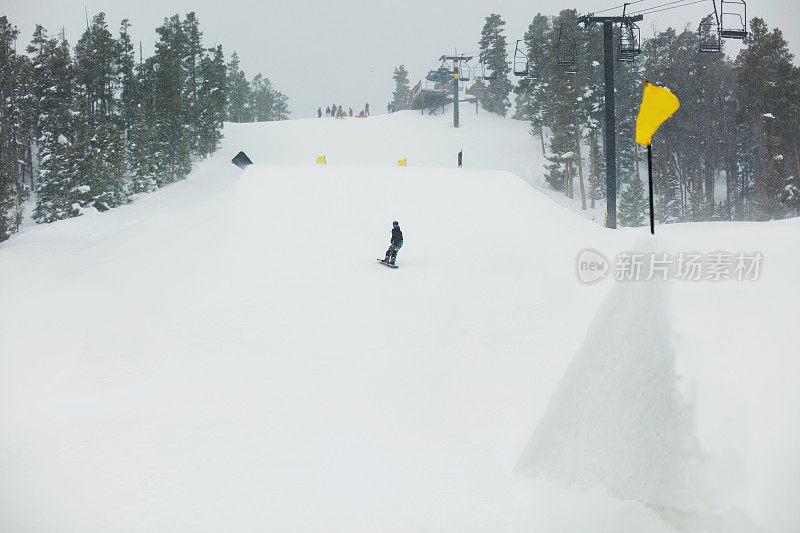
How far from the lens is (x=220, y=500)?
7.87 meters

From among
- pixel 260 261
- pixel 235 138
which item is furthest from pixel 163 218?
pixel 235 138

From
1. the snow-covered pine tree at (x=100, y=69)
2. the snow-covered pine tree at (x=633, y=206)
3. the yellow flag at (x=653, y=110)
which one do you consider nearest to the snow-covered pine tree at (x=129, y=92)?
the snow-covered pine tree at (x=100, y=69)

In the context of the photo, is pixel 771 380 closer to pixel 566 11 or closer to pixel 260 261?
pixel 260 261

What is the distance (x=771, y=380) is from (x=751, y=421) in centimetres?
57

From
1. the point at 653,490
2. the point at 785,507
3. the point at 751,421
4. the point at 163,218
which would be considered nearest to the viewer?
the point at 785,507

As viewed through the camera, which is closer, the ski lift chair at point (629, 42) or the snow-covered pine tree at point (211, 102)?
the ski lift chair at point (629, 42)

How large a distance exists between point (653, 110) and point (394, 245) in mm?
9366

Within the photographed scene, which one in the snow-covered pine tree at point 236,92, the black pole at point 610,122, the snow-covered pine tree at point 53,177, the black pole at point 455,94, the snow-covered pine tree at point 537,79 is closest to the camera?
the black pole at point 610,122

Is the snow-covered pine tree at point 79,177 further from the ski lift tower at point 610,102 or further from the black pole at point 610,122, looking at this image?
the black pole at point 610,122

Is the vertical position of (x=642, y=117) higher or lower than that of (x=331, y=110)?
lower

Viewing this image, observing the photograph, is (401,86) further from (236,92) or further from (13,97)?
(13,97)

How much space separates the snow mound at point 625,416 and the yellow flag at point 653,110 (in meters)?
2.35

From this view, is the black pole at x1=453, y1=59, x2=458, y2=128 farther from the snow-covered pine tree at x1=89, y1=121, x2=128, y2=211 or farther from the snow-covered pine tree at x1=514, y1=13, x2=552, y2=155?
the snow-covered pine tree at x1=89, y1=121, x2=128, y2=211

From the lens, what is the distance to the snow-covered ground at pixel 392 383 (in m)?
6.16
